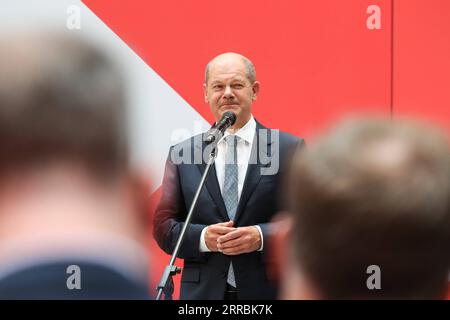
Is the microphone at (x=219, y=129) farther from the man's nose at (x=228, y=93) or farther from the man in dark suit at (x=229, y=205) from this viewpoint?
the man's nose at (x=228, y=93)

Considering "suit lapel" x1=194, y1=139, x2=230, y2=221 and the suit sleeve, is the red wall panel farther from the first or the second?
the suit sleeve

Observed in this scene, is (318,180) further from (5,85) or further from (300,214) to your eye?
(5,85)

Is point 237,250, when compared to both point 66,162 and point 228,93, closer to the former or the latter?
point 228,93

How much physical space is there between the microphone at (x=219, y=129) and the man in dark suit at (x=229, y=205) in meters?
0.20

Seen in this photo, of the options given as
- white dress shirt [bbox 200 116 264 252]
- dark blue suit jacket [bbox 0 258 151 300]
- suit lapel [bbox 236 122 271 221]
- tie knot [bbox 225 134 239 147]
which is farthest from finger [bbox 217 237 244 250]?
dark blue suit jacket [bbox 0 258 151 300]

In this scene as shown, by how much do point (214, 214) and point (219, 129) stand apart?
486 mm

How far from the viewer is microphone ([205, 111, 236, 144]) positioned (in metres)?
1.70

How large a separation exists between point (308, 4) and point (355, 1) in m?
0.22

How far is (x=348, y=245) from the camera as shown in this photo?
0.56 meters

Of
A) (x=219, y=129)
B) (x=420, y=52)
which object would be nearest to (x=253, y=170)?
(x=219, y=129)

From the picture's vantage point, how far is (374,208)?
543 mm

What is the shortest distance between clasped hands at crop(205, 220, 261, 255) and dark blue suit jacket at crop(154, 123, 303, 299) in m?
0.04

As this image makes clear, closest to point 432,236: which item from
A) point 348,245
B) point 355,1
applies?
point 348,245

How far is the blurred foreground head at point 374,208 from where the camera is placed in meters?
0.54
